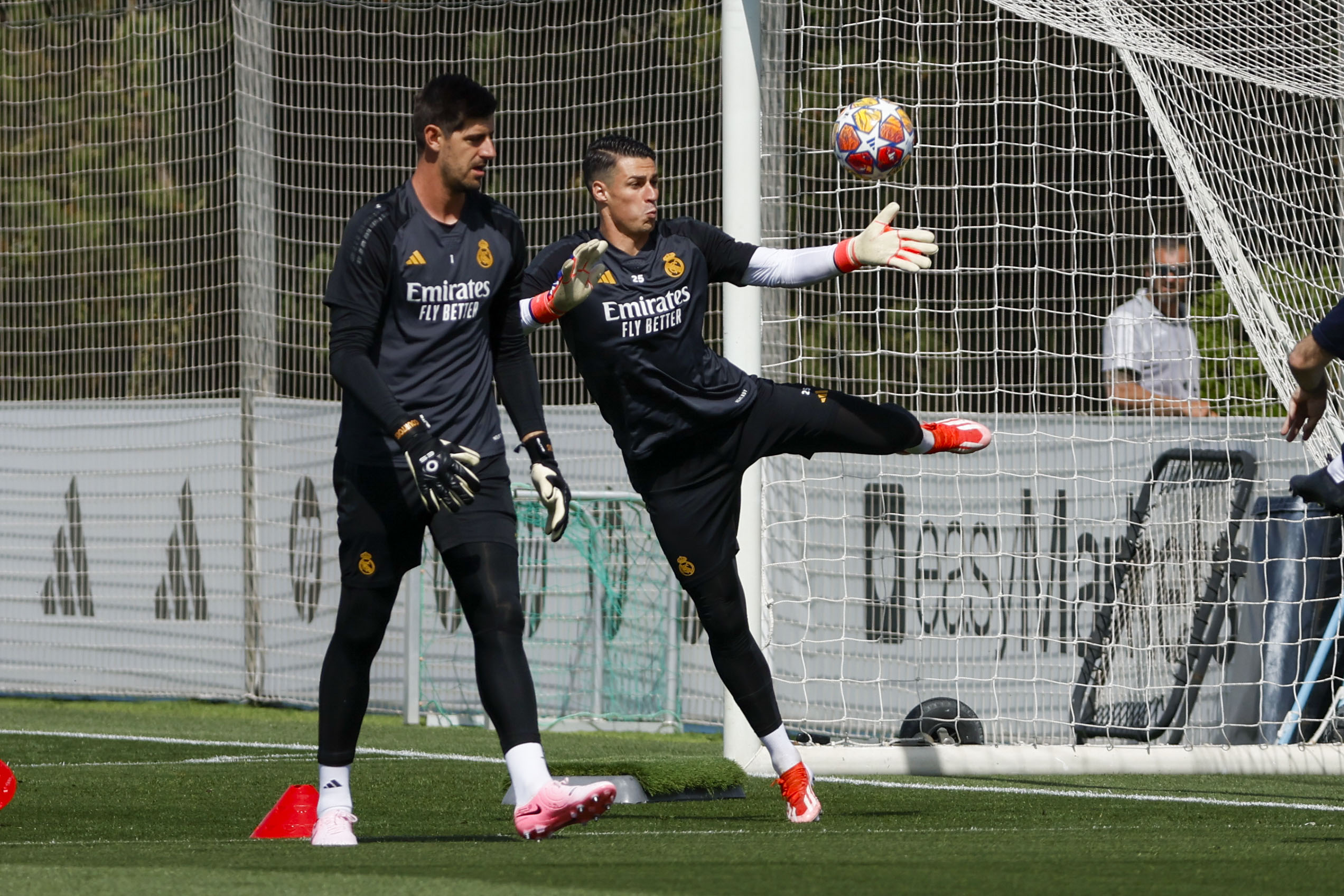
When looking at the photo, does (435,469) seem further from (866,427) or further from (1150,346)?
(1150,346)

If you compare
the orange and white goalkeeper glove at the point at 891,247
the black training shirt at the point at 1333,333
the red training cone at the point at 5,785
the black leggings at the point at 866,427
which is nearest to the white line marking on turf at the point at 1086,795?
the black leggings at the point at 866,427

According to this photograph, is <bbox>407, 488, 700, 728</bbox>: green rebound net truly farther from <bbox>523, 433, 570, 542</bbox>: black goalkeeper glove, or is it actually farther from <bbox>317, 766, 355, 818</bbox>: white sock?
<bbox>317, 766, 355, 818</bbox>: white sock

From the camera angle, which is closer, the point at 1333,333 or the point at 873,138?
the point at 1333,333

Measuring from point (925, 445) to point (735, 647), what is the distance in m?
1.04

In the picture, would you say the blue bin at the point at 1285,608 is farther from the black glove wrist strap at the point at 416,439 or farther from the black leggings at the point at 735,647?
the black glove wrist strap at the point at 416,439

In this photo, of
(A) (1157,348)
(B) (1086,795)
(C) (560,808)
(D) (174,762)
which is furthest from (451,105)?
(A) (1157,348)

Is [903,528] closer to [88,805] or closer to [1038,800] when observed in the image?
[1038,800]

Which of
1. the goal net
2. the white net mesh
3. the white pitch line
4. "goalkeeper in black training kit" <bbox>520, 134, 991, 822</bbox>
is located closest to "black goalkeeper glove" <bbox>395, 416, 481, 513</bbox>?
"goalkeeper in black training kit" <bbox>520, 134, 991, 822</bbox>

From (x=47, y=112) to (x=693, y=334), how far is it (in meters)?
8.81

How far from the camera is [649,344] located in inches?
257

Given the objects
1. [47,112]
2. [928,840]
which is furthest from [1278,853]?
[47,112]

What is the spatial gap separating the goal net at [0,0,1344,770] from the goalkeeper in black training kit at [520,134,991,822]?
1550 mm

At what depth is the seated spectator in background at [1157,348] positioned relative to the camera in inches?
349

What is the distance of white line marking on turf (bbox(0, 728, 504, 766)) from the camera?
8.81 meters
